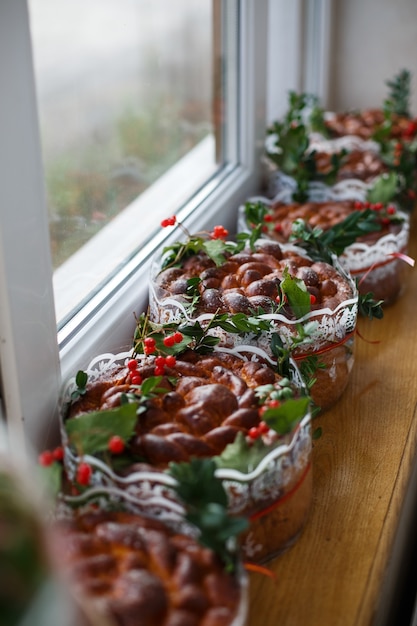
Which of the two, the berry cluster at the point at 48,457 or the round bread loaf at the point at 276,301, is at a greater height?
the berry cluster at the point at 48,457

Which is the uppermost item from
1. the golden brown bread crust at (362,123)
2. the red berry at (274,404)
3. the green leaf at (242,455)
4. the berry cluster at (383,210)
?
the red berry at (274,404)

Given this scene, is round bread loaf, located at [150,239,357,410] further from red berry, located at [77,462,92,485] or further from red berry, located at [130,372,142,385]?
red berry, located at [77,462,92,485]

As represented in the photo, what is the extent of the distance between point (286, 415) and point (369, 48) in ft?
6.07

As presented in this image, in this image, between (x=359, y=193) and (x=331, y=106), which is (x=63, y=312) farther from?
(x=331, y=106)

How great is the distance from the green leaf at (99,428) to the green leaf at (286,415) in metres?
0.16

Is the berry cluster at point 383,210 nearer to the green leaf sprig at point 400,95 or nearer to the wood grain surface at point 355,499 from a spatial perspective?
the wood grain surface at point 355,499

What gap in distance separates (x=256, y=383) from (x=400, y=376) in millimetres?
439

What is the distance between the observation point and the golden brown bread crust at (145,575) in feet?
2.36

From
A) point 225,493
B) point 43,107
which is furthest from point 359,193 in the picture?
point 225,493

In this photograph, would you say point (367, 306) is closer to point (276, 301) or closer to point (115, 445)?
point (276, 301)

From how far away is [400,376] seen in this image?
137 cm

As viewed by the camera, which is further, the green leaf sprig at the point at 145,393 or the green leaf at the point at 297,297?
the green leaf at the point at 297,297

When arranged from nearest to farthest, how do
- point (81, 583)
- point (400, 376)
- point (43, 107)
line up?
1. point (81, 583)
2. point (43, 107)
3. point (400, 376)

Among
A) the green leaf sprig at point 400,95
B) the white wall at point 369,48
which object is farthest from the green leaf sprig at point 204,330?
the white wall at point 369,48
